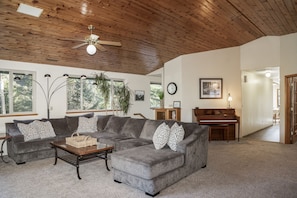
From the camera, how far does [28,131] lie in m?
4.54

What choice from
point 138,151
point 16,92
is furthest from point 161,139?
point 16,92

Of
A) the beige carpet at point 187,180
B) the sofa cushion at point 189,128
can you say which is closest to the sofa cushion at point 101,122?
the beige carpet at point 187,180

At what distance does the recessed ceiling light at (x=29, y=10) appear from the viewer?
3.54 m

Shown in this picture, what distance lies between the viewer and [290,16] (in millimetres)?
4703

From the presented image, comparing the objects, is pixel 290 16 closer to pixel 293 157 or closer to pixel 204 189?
pixel 293 157

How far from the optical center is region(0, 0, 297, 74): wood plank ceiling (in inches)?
154

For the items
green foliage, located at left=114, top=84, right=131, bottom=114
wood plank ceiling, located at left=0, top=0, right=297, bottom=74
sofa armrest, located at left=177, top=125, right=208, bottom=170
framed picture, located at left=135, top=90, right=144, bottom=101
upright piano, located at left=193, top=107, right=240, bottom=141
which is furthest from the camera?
framed picture, located at left=135, top=90, right=144, bottom=101

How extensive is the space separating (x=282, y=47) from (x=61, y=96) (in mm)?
6575

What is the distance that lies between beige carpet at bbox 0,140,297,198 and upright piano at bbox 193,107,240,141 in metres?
1.58

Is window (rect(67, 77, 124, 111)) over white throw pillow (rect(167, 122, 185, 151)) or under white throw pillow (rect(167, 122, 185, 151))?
over

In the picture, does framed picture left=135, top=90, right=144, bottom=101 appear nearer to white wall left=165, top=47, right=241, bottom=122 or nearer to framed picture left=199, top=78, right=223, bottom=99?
white wall left=165, top=47, right=241, bottom=122

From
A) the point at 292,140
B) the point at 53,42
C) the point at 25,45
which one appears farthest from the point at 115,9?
the point at 292,140

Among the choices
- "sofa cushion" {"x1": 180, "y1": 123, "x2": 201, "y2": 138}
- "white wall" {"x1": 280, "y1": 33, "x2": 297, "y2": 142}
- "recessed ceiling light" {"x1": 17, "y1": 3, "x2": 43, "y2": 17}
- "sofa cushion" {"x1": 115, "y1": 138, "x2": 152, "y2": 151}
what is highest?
"recessed ceiling light" {"x1": 17, "y1": 3, "x2": 43, "y2": 17}

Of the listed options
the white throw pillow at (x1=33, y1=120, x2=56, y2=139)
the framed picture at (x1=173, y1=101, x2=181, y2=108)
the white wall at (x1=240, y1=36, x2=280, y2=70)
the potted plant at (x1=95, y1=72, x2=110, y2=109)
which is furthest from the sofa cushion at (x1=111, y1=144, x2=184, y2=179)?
the white wall at (x1=240, y1=36, x2=280, y2=70)
